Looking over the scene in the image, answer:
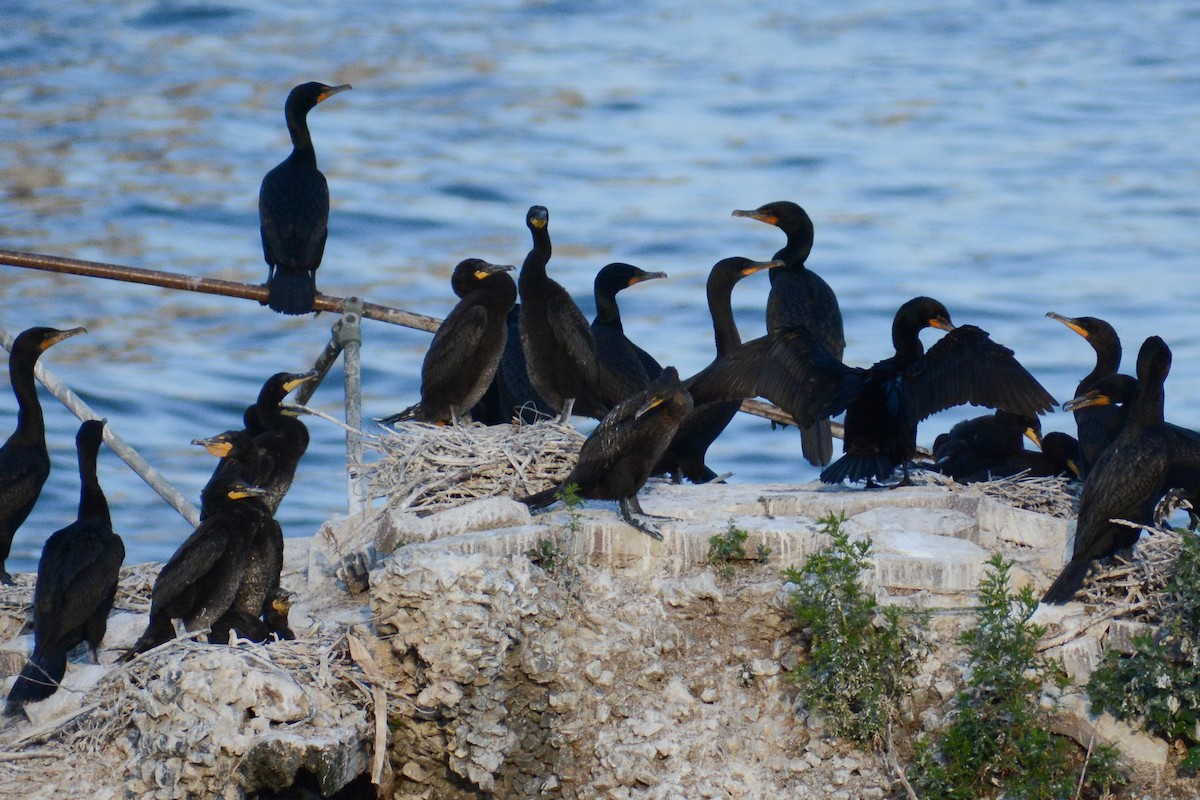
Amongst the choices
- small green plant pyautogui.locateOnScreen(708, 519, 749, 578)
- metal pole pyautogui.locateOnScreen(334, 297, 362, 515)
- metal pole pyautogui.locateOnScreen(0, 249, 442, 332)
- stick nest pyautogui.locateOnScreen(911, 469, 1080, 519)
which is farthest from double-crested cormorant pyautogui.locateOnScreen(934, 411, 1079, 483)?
metal pole pyautogui.locateOnScreen(334, 297, 362, 515)

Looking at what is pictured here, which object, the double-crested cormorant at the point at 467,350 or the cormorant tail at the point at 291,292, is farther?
the cormorant tail at the point at 291,292

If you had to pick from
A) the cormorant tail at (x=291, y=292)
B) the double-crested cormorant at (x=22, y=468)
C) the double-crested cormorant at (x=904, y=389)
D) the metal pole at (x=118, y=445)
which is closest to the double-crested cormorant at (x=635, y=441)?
the double-crested cormorant at (x=904, y=389)

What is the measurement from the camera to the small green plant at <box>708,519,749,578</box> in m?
7.71

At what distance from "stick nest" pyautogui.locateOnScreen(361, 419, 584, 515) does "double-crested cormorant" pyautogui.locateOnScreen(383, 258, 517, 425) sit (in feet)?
1.58

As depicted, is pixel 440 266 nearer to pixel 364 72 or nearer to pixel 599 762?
pixel 364 72

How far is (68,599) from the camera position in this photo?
25.7ft

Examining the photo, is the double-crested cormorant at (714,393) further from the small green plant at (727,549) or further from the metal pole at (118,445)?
the metal pole at (118,445)

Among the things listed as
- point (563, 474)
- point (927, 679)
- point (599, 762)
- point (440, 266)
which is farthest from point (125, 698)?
point (440, 266)

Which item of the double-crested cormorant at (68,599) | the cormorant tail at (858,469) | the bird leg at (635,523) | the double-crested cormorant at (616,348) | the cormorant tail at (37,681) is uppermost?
the double-crested cormorant at (616,348)

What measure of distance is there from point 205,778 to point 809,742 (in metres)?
2.17

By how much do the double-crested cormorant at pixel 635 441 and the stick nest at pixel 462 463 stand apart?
2.73 feet

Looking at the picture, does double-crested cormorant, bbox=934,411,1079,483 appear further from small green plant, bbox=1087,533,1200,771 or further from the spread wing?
small green plant, bbox=1087,533,1200,771

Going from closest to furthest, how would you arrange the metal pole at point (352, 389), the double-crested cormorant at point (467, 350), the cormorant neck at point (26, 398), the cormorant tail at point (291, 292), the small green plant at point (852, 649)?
the small green plant at point (852, 649)
the cormorant neck at point (26, 398)
the metal pole at point (352, 389)
the double-crested cormorant at point (467, 350)
the cormorant tail at point (291, 292)

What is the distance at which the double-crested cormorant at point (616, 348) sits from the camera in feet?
31.8
